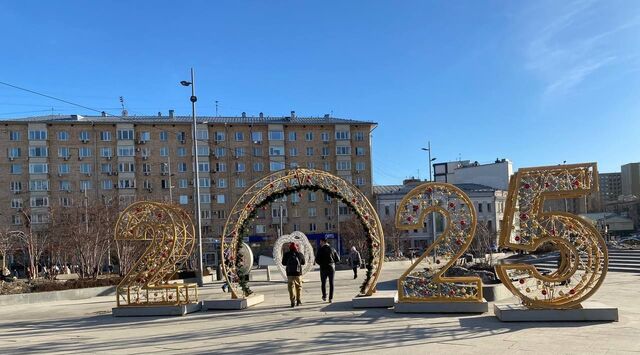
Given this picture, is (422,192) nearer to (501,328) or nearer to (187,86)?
(501,328)

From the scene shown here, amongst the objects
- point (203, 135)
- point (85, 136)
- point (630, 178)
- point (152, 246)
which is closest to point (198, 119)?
point (203, 135)

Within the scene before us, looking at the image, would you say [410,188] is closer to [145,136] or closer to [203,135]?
[203,135]

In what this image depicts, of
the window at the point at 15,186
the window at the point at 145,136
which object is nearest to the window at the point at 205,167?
the window at the point at 145,136

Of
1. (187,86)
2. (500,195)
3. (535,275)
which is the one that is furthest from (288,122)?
(535,275)

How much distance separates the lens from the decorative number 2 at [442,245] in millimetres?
11897

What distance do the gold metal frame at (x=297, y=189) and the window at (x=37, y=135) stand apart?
55.9 m

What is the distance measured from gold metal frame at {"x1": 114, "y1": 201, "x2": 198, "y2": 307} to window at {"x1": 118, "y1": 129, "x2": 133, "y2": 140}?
5298 centimetres

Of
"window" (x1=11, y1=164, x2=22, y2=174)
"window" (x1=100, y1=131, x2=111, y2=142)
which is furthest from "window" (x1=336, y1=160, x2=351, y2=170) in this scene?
"window" (x1=11, y1=164, x2=22, y2=174)

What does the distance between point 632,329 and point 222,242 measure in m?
9.55

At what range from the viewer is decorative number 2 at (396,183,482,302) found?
1190cm

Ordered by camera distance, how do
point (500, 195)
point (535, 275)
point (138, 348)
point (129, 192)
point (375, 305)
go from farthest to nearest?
point (500, 195)
point (129, 192)
point (375, 305)
point (535, 275)
point (138, 348)

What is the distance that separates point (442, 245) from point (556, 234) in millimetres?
2422

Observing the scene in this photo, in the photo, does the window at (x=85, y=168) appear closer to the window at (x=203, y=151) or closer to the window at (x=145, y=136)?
the window at (x=145, y=136)

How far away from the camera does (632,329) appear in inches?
370
